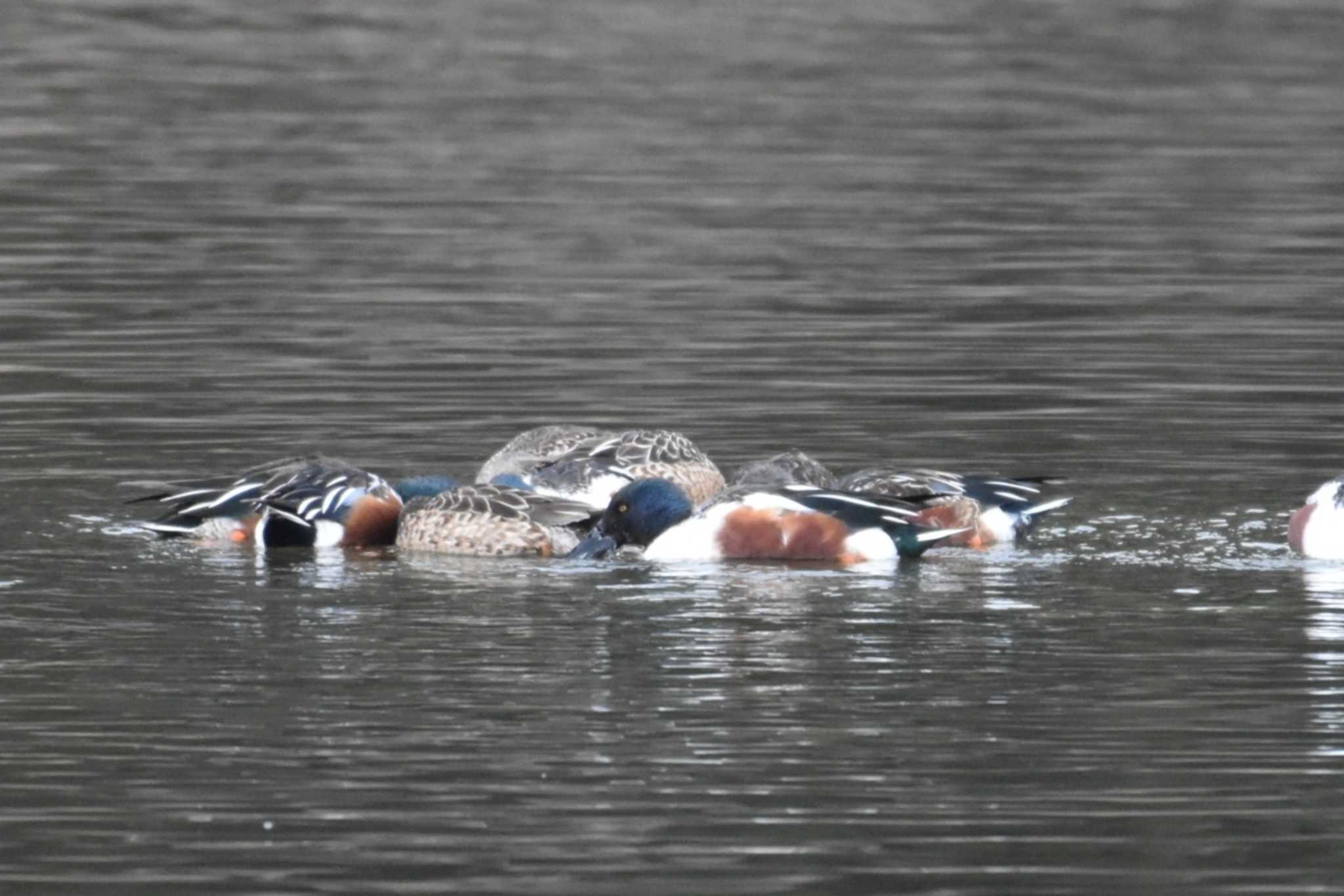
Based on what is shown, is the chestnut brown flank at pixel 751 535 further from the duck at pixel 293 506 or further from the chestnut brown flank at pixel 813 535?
the duck at pixel 293 506

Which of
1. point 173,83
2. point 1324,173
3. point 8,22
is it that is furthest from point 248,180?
point 8,22

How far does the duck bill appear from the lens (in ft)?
44.7

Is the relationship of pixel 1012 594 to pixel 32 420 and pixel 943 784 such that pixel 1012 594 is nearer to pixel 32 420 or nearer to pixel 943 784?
pixel 943 784

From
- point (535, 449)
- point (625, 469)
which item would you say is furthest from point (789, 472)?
point (535, 449)

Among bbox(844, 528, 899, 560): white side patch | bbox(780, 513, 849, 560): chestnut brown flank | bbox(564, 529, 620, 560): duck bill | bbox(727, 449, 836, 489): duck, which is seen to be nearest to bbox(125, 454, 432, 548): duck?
bbox(564, 529, 620, 560): duck bill

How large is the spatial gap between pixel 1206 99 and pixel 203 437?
921 inches

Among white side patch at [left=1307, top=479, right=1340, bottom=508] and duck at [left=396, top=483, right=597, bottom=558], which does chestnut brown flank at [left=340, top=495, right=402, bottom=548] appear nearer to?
duck at [left=396, top=483, right=597, bottom=558]

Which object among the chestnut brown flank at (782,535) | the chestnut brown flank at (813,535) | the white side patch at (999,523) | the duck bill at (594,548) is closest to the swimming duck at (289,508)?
the duck bill at (594,548)

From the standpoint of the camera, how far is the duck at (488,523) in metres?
13.8

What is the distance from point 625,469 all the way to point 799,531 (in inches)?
70.4

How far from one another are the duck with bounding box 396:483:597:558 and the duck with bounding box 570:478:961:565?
352mm

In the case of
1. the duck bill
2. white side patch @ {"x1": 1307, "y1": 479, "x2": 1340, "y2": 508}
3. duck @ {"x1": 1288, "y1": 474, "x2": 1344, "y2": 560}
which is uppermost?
Answer: white side patch @ {"x1": 1307, "y1": 479, "x2": 1340, "y2": 508}

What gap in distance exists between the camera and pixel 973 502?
45.8ft

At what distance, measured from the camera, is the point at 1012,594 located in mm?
12461
